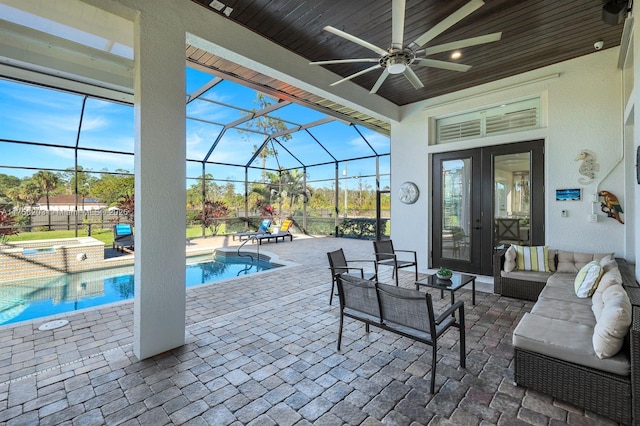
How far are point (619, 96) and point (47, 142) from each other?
13.0 metres

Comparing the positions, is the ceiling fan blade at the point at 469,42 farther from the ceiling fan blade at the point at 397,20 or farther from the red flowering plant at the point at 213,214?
the red flowering plant at the point at 213,214

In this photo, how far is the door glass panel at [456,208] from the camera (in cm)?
608

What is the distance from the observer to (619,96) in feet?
14.5

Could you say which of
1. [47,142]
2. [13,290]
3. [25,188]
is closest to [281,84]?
[13,290]

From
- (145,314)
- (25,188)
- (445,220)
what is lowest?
(145,314)

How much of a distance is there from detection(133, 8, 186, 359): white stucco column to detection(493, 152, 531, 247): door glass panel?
5.61 meters

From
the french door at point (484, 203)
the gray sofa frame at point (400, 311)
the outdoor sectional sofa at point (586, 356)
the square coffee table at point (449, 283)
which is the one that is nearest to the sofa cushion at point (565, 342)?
the outdoor sectional sofa at point (586, 356)

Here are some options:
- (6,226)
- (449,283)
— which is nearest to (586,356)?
(449,283)

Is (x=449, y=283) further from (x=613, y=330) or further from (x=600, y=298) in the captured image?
(x=613, y=330)

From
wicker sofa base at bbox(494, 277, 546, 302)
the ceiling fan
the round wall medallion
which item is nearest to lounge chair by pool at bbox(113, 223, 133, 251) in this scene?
the round wall medallion

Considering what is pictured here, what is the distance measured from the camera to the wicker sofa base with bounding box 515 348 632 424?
1.96 metres

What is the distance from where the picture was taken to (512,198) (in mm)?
5512

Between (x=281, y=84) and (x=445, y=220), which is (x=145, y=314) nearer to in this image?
(x=281, y=84)

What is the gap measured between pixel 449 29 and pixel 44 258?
9.07m
